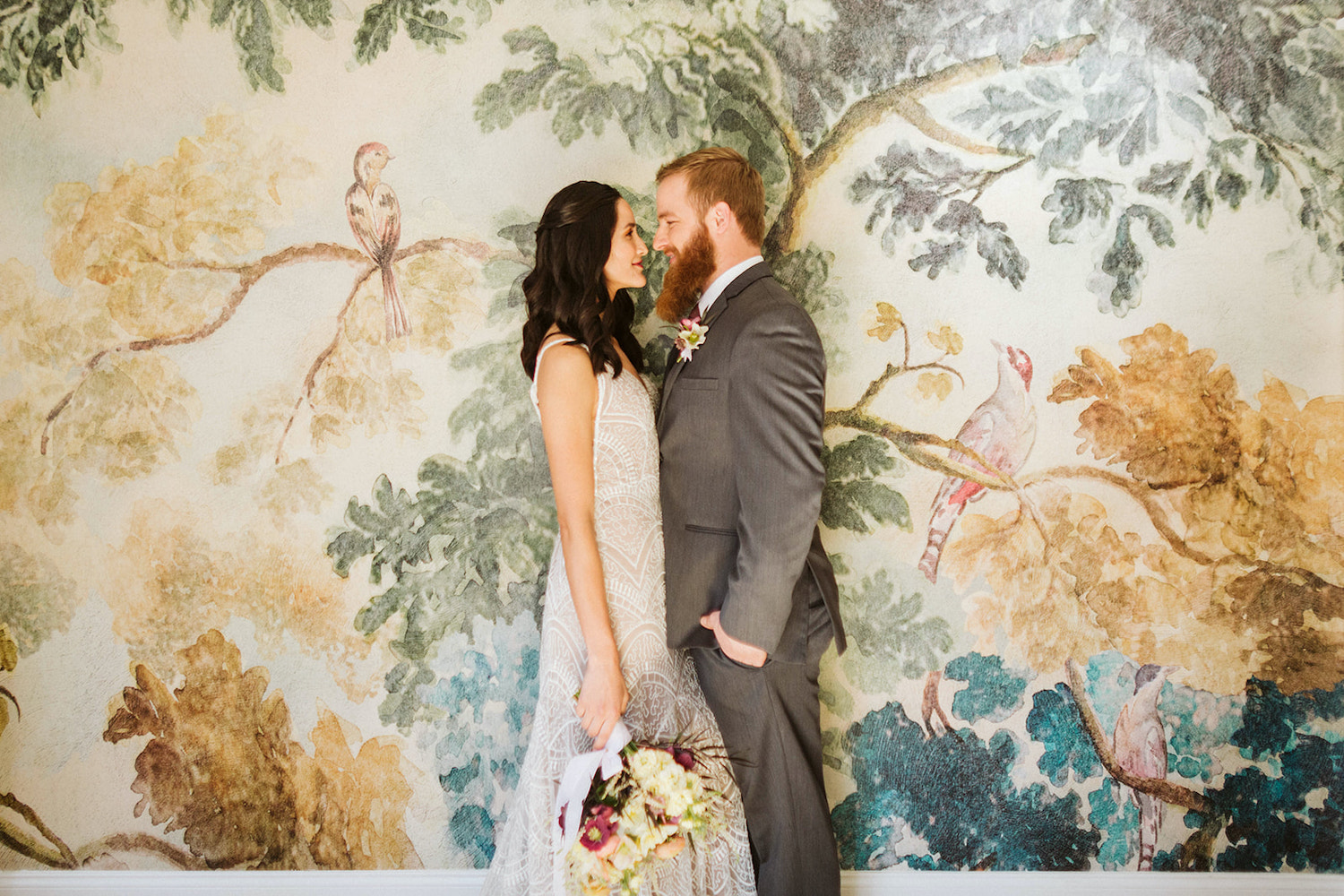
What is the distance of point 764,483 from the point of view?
6.15 ft

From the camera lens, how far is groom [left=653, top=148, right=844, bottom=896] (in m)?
1.89

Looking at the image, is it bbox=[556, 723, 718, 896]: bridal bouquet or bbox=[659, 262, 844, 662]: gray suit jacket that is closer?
bbox=[556, 723, 718, 896]: bridal bouquet

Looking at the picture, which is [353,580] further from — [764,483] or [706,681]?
[764,483]

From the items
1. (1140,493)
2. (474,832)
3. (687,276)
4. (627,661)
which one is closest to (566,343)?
(687,276)

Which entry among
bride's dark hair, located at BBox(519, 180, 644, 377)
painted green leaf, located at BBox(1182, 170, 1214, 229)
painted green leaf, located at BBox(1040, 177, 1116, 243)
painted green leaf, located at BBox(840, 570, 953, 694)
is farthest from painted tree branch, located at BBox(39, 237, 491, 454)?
painted green leaf, located at BBox(1182, 170, 1214, 229)

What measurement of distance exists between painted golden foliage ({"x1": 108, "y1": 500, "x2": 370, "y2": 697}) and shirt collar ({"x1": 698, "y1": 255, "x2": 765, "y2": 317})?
136cm

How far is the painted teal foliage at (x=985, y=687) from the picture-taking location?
8.12ft

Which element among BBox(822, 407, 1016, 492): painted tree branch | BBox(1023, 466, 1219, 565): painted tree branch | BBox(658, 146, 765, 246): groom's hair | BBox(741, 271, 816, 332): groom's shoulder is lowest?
BBox(1023, 466, 1219, 565): painted tree branch

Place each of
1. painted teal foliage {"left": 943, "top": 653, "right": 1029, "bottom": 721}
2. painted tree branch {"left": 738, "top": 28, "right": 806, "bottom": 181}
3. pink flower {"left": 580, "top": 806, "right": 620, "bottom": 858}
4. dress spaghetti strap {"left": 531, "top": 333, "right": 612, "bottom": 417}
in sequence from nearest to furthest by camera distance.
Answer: pink flower {"left": 580, "top": 806, "right": 620, "bottom": 858} < dress spaghetti strap {"left": 531, "top": 333, "right": 612, "bottom": 417} < painted tree branch {"left": 738, "top": 28, "right": 806, "bottom": 181} < painted teal foliage {"left": 943, "top": 653, "right": 1029, "bottom": 721}

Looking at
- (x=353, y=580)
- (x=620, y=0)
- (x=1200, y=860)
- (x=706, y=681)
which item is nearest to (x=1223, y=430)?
(x=1200, y=860)

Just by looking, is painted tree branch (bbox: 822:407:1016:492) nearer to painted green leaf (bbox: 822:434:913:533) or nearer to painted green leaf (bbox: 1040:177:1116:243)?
painted green leaf (bbox: 822:434:913:533)

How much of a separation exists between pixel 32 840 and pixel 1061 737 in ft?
10.2

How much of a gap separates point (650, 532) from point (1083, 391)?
4.56 feet

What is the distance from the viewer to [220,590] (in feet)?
8.09
